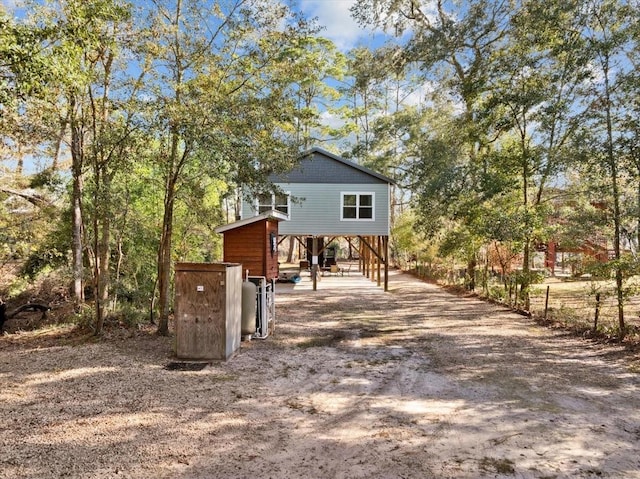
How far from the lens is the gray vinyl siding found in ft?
56.2

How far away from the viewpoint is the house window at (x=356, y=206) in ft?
56.4

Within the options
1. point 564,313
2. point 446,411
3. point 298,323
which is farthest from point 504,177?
point 446,411

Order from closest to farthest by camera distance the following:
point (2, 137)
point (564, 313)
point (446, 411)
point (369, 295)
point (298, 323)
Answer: point (446, 411), point (2, 137), point (298, 323), point (564, 313), point (369, 295)

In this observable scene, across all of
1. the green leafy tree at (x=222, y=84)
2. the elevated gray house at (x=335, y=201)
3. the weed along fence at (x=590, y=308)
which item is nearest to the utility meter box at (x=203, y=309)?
the green leafy tree at (x=222, y=84)

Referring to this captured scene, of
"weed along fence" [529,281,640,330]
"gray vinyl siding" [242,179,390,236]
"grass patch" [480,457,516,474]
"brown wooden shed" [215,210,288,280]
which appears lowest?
"grass patch" [480,457,516,474]

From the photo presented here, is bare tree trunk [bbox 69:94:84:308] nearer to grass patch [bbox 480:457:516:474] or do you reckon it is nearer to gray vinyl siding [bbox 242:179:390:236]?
grass patch [bbox 480:457:516:474]

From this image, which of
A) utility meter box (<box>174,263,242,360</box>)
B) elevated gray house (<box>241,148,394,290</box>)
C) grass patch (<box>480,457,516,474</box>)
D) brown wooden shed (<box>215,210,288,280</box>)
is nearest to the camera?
grass patch (<box>480,457,516,474</box>)

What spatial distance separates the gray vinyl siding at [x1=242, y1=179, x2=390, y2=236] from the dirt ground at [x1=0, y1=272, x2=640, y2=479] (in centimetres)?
936

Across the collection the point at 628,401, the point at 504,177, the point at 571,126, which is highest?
the point at 571,126

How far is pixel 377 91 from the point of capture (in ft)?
89.2

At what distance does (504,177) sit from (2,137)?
11557 mm

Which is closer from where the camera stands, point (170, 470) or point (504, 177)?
point (170, 470)

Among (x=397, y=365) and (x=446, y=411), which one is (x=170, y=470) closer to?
(x=446, y=411)

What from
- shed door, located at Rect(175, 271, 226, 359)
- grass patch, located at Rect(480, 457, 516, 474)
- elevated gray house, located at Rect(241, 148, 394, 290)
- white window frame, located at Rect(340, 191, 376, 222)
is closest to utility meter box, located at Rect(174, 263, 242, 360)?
shed door, located at Rect(175, 271, 226, 359)
